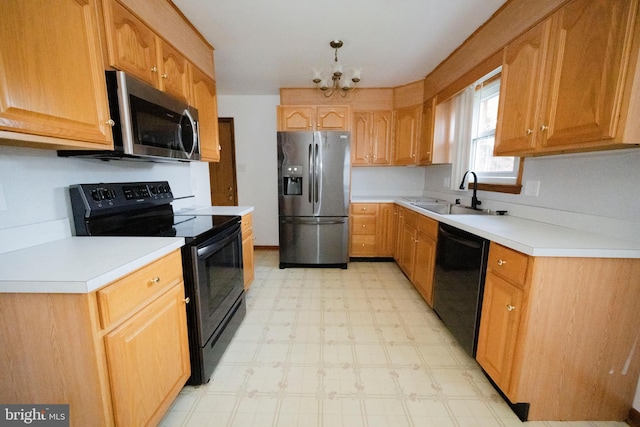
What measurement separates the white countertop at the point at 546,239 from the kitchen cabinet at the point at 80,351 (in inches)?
68.3

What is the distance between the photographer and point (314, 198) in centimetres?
318

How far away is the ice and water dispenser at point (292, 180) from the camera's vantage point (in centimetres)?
313

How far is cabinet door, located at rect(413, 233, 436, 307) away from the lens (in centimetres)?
224

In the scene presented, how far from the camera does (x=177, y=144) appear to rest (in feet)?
5.57

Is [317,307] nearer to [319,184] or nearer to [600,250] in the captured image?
[319,184]

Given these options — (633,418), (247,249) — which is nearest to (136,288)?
(247,249)

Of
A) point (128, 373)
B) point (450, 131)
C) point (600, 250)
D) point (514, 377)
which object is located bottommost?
point (514, 377)

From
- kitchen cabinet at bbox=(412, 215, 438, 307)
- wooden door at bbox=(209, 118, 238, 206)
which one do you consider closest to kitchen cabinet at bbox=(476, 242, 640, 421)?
kitchen cabinet at bbox=(412, 215, 438, 307)

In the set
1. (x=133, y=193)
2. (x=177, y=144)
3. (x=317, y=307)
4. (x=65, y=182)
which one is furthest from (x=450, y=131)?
(x=65, y=182)

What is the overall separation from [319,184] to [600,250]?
8.04ft

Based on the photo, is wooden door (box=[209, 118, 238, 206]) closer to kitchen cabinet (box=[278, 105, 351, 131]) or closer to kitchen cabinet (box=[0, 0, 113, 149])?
kitchen cabinet (box=[278, 105, 351, 131])

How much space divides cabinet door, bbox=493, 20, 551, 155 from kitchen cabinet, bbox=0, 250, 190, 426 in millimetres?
2207

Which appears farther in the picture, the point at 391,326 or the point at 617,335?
the point at 391,326

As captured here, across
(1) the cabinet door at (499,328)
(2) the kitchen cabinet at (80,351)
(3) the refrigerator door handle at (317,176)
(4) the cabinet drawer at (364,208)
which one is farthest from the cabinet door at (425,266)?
(2) the kitchen cabinet at (80,351)
